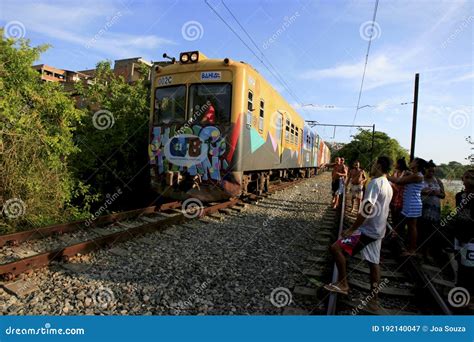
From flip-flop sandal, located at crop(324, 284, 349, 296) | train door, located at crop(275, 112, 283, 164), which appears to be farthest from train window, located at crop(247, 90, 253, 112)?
flip-flop sandal, located at crop(324, 284, 349, 296)

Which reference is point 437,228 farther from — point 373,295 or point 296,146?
point 296,146

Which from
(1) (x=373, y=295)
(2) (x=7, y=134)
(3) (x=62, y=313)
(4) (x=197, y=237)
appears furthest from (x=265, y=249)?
(2) (x=7, y=134)

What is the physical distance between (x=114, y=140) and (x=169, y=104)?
2824 millimetres

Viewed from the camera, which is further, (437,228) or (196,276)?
(437,228)

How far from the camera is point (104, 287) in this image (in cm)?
365

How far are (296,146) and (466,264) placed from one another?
10830mm

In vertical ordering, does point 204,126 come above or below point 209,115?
below

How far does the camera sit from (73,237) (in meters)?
5.42

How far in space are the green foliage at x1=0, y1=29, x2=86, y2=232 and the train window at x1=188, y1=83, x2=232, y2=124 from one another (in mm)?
2683

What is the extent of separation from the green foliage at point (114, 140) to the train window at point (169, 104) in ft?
7.51

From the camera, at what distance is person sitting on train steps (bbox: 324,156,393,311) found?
3.58 m

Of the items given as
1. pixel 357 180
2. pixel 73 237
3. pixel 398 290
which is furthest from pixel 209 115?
pixel 398 290

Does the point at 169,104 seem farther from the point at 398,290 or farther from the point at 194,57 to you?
the point at 398,290

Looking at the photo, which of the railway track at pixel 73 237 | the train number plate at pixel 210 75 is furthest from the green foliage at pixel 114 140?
the train number plate at pixel 210 75
